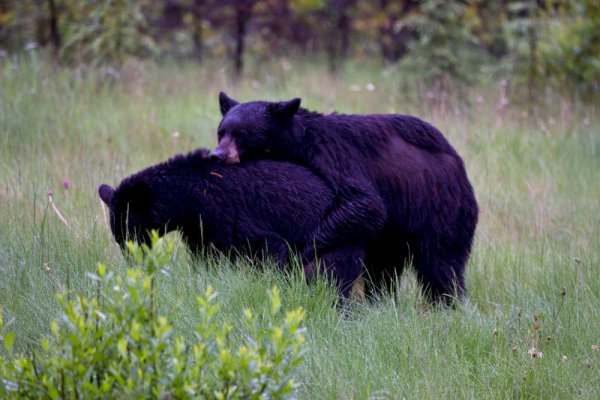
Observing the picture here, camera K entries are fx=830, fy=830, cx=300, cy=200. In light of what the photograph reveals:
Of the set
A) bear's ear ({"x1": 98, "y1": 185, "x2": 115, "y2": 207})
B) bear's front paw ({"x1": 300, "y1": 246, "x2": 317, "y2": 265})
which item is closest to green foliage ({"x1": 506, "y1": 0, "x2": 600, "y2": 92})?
bear's front paw ({"x1": 300, "y1": 246, "x2": 317, "y2": 265})

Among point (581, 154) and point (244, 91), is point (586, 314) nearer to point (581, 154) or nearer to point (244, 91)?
point (581, 154)

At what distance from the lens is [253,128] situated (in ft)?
17.6

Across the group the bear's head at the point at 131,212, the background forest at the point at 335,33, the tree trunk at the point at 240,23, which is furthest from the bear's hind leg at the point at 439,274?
the tree trunk at the point at 240,23

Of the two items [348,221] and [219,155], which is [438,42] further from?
[348,221]

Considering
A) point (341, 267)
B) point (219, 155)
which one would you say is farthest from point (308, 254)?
point (219, 155)

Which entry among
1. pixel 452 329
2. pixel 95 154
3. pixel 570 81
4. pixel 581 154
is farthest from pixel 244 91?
pixel 452 329

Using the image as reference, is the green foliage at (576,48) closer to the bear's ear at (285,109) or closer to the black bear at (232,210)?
the bear's ear at (285,109)

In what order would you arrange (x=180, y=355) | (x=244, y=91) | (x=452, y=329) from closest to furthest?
(x=180, y=355), (x=452, y=329), (x=244, y=91)

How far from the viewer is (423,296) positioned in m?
5.25

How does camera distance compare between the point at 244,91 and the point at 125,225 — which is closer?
the point at 125,225

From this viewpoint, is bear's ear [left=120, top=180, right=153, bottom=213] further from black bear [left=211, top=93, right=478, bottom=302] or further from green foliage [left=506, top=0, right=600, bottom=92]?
green foliage [left=506, top=0, right=600, bottom=92]

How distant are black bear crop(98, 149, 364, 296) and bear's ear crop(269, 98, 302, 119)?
48cm

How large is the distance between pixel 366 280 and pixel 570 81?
7.62 m

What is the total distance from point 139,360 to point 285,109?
8.78ft
